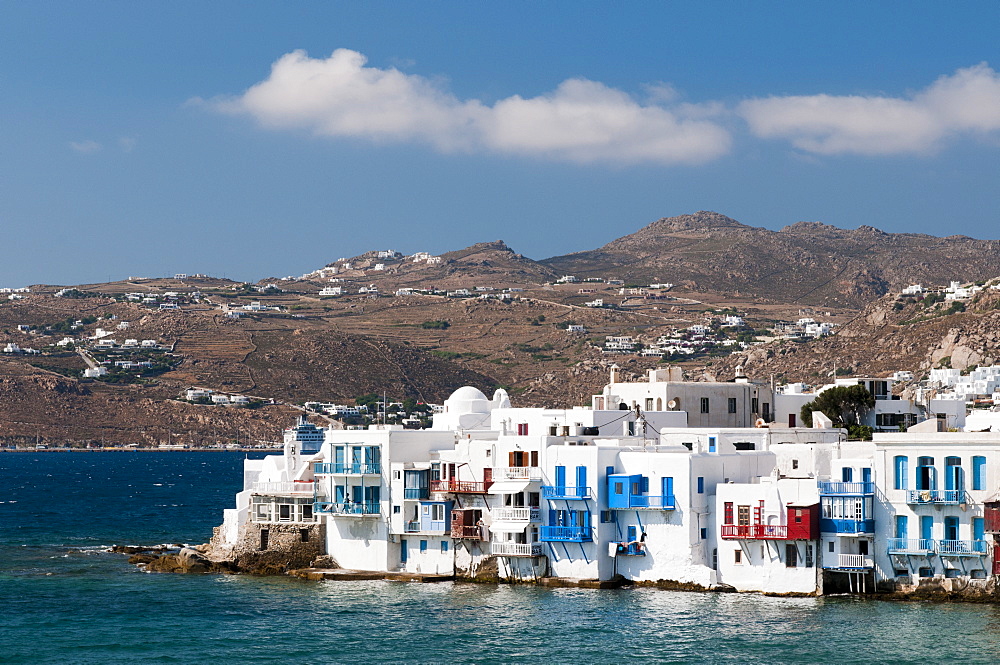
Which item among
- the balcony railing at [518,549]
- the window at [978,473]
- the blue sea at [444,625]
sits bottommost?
the blue sea at [444,625]

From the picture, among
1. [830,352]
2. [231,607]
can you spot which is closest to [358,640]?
[231,607]

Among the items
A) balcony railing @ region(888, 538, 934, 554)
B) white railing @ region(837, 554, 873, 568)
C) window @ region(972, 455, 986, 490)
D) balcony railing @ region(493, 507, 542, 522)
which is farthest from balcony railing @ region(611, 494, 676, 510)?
window @ region(972, 455, 986, 490)

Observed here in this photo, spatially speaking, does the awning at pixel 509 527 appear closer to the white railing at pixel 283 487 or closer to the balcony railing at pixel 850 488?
the white railing at pixel 283 487

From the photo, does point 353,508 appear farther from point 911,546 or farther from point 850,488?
point 911,546

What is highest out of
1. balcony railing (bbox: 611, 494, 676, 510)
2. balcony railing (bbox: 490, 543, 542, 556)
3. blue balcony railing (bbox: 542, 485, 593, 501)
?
blue balcony railing (bbox: 542, 485, 593, 501)

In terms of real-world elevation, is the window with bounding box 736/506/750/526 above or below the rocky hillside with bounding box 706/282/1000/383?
below

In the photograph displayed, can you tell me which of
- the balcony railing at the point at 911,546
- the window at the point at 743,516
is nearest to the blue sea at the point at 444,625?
the balcony railing at the point at 911,546

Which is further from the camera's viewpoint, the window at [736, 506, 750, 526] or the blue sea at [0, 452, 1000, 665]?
the window at [736, 506, 750, 526]

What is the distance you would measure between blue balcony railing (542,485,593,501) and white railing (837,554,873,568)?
324 inches

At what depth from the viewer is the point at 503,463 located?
51844mm

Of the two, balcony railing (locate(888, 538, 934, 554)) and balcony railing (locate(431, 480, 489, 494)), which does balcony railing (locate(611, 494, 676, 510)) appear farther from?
balcony railing (locate(888, 538, 934, 554))

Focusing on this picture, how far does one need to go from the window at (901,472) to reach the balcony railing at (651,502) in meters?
6.93

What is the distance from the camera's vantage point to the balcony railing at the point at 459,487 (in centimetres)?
5191

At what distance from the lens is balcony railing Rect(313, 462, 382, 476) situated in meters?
54.2
